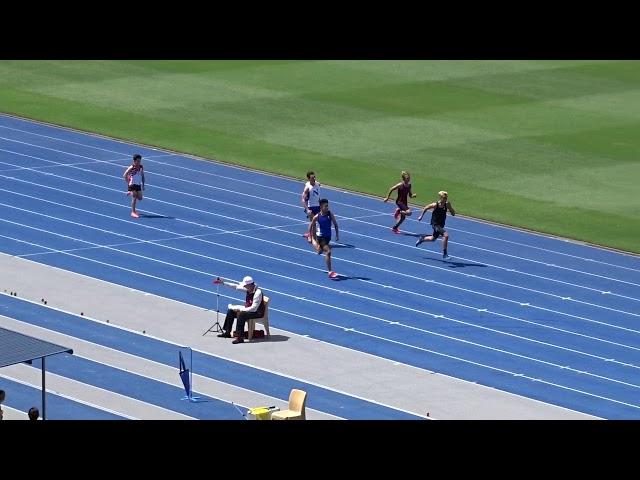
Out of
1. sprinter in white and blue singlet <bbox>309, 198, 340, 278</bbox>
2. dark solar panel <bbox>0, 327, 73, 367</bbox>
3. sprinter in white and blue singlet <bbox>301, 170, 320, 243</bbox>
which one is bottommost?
dark solar panel <bbox>0, 327, 73, 367</bbox>

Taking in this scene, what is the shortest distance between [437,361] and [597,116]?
21281mm

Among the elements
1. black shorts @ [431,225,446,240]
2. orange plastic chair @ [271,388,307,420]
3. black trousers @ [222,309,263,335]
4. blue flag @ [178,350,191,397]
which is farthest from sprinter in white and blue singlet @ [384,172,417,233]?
orange plastic chair @ [271,388,307,420]

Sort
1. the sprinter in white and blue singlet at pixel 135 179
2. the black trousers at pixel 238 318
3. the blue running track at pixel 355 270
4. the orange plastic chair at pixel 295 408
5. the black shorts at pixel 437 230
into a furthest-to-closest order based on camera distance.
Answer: the sprinter in white and blue singlet at pixel 135 179 < the black shorts at pixel 437 230 < the black trousers at pixel 238 318 < the blue running track at pixel 355 270 < the orange plastic chair at pixel 295 408

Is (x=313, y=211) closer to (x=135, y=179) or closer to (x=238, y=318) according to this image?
(x=135, y=179)

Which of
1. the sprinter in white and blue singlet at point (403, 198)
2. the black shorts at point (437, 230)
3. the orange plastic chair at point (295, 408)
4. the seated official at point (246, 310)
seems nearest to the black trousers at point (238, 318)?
the seated official at point (246, 310)

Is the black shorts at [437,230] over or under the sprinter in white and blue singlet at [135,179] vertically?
under

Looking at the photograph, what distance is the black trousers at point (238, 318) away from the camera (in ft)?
65.0

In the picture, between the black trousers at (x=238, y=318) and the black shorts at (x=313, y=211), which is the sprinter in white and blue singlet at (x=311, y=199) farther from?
the black trousers at (x=238, y=318)

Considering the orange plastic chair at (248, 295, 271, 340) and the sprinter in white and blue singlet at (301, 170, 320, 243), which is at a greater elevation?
the sprinter in white and blue singlet at (301, 170, 320, 243)

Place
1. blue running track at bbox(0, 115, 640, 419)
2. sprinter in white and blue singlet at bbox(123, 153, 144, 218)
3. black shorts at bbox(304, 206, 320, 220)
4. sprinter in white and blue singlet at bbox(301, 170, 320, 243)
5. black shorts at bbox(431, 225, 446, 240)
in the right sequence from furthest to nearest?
sprinter in white and blue singlet at bbox(123, 153, 144, 218), black shorts at bbox(304, 206, 320, 220), sprinter in white and blue singlet at bbox(301, 170, 320, 243), black shorts at bbox(431, 225, 446, 240), blue running track at bbox(0, 115, 640, 419)

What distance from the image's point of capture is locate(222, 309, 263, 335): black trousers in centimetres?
1981

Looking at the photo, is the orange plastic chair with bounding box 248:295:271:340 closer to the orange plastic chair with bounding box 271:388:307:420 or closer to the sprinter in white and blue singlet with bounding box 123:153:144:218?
the orange plastic chair with bounding box 271:388:307:420

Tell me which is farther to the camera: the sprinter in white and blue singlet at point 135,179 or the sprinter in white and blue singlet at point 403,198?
the sprinter in white and blue singlet at point 135,179

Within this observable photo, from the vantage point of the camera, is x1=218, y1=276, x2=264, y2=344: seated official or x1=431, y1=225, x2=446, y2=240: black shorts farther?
x1=431, y1=225, x2=446, y2=240: black shorts
